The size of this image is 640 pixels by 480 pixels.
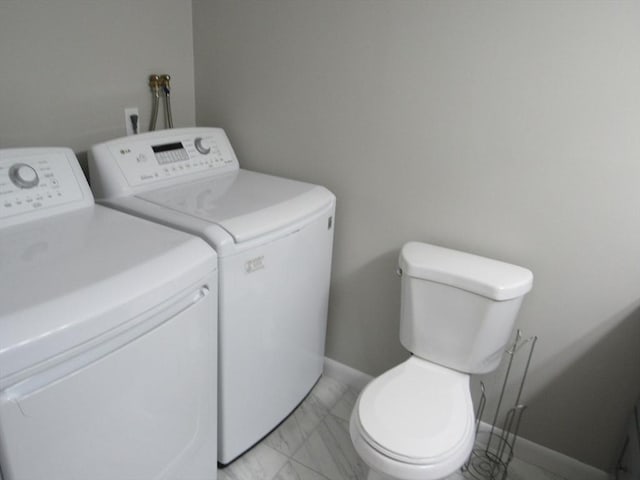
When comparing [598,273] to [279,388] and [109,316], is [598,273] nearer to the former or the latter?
[279,388]

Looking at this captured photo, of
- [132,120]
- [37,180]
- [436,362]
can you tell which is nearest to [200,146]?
[132,120]

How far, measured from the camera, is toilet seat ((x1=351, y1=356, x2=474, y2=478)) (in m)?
1.26

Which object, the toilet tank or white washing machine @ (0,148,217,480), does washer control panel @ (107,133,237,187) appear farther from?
the toilet tank

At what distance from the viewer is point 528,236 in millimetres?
1590

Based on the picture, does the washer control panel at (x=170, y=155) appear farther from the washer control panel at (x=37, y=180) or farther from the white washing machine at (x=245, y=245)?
the washer control panel at (x=37, y=180)

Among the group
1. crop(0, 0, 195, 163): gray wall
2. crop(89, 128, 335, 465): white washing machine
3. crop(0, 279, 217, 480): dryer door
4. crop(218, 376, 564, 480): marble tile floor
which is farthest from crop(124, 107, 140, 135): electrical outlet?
crop(218, 376, 564, 480): marble tile floor

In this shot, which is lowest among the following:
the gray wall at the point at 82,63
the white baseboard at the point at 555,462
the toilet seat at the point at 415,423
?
the white baseboard at the point at 555,462

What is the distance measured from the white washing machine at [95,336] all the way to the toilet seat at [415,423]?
1.60 feet

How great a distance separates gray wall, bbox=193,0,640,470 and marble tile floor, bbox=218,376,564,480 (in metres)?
0.27

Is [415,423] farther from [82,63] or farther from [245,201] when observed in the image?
[82,63]

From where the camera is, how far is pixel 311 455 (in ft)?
5.82

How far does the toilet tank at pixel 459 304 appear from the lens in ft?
4.91

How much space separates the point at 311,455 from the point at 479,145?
4.18ft

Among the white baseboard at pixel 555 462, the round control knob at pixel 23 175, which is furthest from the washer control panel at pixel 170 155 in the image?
the white baseboard at pixel 555 462
